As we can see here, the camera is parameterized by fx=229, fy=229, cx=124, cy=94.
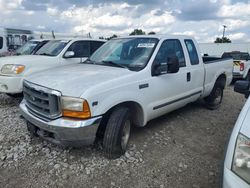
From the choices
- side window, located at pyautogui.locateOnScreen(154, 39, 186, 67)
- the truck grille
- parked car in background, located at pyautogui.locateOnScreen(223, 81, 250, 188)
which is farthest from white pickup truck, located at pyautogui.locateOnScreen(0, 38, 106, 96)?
parked car in background, located at pyautogui.locateOnScreen(223, 81, 250, 188)

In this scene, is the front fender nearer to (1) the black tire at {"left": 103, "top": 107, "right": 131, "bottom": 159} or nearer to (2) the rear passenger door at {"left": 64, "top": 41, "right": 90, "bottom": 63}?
(1) the black tire at {"left": 103, "top": 107, "right": 131, "bottom": 159}

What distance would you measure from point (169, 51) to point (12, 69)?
3.63 metres

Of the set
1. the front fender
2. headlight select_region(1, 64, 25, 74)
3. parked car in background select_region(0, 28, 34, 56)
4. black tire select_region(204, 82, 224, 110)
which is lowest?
black tire select_region(204, 82, 224, 110)

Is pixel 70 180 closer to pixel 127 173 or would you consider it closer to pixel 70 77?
pixel 127 173

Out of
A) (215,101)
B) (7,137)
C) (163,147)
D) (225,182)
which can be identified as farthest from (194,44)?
(7,137)

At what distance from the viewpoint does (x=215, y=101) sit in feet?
20.0

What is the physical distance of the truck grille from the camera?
9.70 feet

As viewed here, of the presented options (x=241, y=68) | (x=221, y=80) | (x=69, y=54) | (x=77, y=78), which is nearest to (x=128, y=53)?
(x=77, y=78)

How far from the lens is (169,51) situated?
432cm

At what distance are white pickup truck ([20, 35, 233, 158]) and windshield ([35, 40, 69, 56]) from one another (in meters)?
2.17

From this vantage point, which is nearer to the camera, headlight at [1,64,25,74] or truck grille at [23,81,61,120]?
truck grille at [23,81,61,120]

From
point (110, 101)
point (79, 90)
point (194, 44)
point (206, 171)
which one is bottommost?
point (206, 171)

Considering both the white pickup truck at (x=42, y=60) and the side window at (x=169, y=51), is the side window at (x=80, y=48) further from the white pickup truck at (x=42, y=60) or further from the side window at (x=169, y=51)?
the side window at (x=169, y=51)

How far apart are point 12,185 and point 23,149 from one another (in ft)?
2.83
